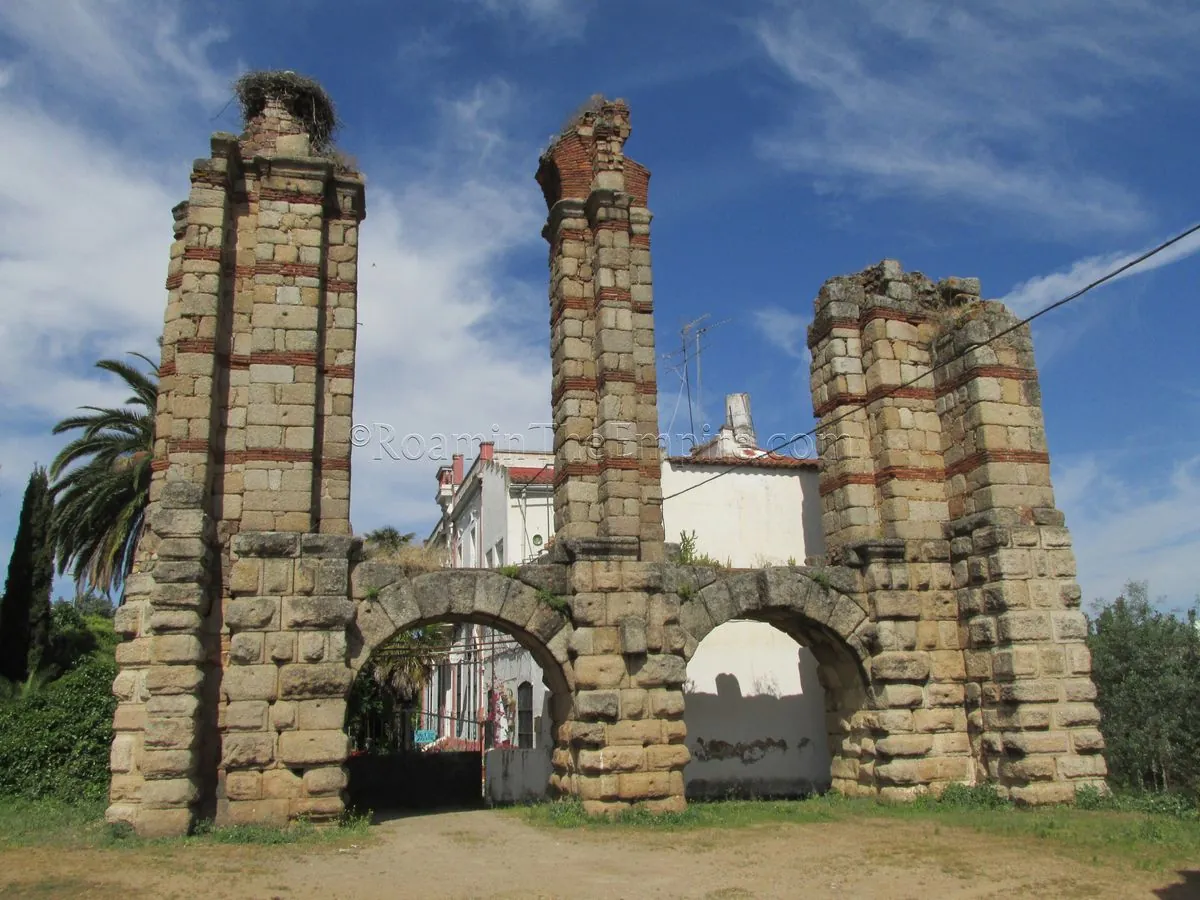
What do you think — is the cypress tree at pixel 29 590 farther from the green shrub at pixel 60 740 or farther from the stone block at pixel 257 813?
the stone block at pixel 257 813

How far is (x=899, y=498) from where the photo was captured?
612 inches

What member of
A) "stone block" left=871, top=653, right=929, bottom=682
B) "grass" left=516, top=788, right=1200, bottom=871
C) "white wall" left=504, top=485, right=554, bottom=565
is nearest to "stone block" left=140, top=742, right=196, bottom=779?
"grass" left=516, top=788, right=1200, bottom=871

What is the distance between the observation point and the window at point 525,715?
22.4m

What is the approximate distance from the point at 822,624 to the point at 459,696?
18.2m

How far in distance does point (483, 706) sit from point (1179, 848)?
18.2 metres

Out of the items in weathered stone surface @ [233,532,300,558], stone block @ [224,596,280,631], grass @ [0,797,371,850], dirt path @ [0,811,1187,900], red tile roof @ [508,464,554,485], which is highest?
red tile roof @ [508,464,554,485]

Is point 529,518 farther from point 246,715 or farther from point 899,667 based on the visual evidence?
point 246,715

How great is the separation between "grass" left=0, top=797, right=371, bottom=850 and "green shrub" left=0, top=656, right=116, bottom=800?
3514 millimetres

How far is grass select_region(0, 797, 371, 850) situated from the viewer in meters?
11.4

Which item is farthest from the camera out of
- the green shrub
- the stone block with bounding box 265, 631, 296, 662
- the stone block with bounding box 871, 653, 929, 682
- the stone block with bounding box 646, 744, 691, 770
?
the green shrub

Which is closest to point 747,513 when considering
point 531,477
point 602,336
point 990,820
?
point 531,477

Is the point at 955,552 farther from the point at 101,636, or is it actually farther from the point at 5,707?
the point at 101,636

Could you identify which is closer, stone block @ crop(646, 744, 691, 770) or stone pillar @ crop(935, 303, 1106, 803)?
stone block @ crop(646, 744, 691, 770)

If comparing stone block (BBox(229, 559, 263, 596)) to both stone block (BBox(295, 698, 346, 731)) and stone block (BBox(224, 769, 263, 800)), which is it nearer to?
stone block (BBox(295, 698, 346, 731))
